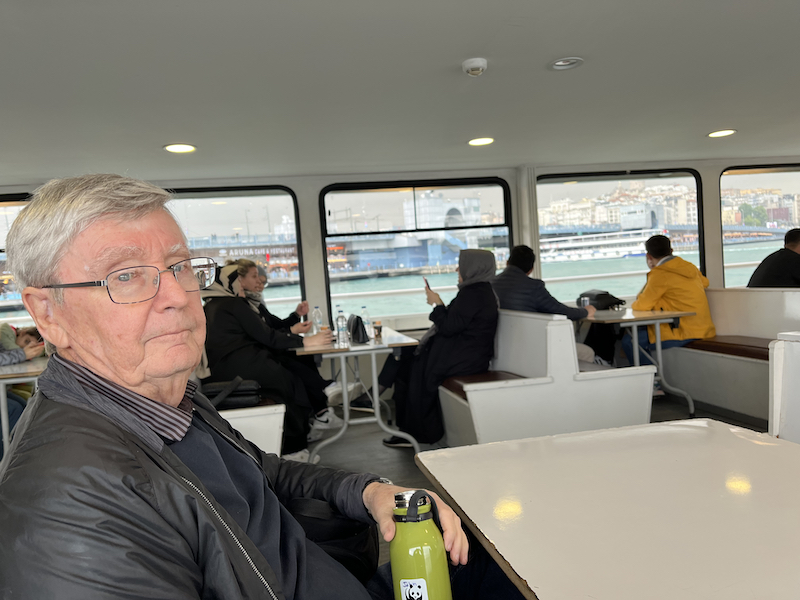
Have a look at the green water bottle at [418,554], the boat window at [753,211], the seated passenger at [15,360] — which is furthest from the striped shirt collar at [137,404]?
the boat window at [753,211]

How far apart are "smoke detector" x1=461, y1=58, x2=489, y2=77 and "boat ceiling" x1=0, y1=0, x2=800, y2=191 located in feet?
0.19

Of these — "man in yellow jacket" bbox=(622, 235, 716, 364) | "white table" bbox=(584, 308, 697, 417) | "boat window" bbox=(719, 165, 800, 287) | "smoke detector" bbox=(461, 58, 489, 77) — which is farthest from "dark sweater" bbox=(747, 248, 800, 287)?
"smoke detector" bbox=(461, 58, 489, 77)

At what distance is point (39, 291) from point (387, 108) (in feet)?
9.64

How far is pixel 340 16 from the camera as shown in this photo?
88.2 inches

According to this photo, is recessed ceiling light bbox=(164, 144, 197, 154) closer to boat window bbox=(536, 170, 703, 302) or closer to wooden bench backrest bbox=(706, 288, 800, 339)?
boat window bbox=(536, 170, 703, 302)

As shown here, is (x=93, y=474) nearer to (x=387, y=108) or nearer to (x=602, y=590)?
(x=602, y=590)

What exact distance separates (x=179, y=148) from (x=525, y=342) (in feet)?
9.17

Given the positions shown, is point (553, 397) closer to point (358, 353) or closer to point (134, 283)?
point (358, 353)

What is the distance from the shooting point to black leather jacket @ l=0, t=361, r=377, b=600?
0.68 metres

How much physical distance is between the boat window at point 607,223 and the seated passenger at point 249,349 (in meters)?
3.65

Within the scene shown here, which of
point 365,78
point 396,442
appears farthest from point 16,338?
point 365,78

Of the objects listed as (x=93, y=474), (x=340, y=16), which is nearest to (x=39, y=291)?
(x=93, y=474)

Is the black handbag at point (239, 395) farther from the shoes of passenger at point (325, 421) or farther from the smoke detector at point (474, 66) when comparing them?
the smoke detector at point (474, 66)

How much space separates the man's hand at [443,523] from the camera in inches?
39.7
